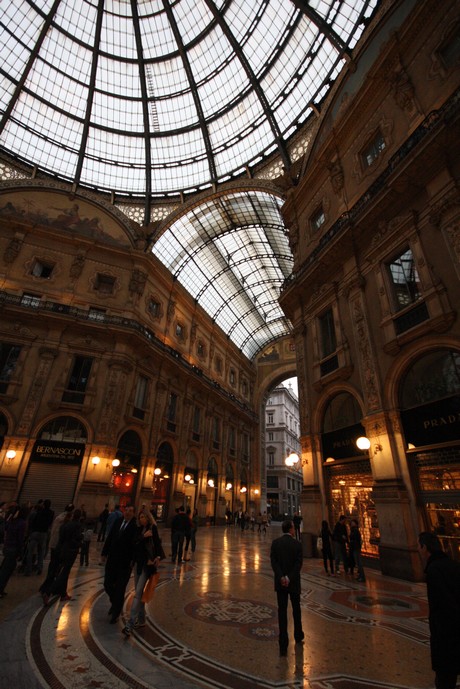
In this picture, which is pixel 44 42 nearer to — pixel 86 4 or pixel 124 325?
pixel 86 4

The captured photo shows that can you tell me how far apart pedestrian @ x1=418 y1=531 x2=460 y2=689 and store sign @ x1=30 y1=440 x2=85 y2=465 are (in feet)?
61.6

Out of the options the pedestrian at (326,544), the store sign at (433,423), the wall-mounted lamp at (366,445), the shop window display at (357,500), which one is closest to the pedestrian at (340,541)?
the pedestrian at (326,544)

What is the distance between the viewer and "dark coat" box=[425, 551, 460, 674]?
8.70ft

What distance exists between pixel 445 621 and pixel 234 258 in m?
31.9

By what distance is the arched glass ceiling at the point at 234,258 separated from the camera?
1074 inches

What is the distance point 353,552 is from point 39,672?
316 inches

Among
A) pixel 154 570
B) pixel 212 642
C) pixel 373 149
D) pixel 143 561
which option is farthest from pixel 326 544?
pixel 373 149

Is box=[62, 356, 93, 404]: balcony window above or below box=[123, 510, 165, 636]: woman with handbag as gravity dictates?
above

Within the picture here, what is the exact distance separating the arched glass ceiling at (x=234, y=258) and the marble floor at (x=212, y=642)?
23816 millimetres

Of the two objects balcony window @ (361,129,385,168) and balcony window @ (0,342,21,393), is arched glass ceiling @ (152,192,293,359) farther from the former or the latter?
balcony window @ (0,342,21,393)

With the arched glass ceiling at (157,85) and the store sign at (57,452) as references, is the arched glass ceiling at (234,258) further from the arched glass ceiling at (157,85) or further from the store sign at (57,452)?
the store sign at (57,452)

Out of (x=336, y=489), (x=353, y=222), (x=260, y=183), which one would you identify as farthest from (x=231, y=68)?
(x=336, y=489)

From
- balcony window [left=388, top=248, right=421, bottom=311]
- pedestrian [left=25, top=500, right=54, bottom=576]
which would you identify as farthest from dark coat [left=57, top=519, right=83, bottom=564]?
balcony window [left=388, top=248, right=421, bottom=311]

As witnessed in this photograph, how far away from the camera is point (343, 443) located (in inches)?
488
